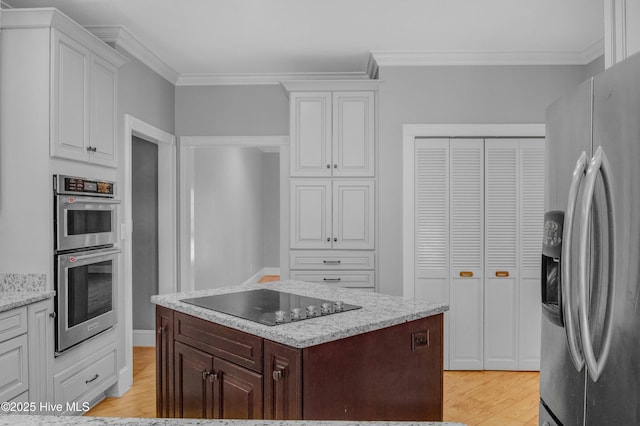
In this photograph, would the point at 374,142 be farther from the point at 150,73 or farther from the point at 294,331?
the point at 294,331

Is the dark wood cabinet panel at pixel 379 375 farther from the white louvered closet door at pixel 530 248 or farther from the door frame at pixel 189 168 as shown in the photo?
the door frame at pixel 189 168

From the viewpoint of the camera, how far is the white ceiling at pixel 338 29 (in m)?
3.12

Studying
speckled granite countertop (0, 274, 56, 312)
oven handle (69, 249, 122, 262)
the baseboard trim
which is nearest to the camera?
speckled granite countertop (0, 274, 56, 312)

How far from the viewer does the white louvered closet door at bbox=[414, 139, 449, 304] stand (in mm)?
4074

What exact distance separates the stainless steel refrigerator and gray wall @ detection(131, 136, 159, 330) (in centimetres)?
401

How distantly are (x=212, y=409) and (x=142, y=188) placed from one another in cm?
305

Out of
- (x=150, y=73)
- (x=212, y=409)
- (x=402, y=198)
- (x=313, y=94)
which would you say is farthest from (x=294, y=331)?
(x=150, y=73)

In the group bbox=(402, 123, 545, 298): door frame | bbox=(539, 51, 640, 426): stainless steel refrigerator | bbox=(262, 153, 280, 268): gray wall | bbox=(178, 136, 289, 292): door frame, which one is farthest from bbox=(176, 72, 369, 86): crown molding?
bbox=(262, 153, 280, 268): gray wall

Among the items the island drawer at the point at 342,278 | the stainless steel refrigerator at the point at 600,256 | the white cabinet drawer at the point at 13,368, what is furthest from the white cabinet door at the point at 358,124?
the stainless steel refrigerator at the point at 600,256

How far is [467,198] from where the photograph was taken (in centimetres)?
405

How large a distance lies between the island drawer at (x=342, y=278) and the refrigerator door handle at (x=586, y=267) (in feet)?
10.2

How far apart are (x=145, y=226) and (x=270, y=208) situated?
16.2 ft

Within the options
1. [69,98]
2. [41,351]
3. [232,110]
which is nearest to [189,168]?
[232,110]

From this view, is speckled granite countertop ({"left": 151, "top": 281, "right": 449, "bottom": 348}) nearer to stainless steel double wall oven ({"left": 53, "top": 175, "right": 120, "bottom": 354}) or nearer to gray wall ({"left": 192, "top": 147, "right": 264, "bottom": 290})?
stainless steel double wall oven ({"left": 53, "top": 175, "right": 120, "bottom": 354})
